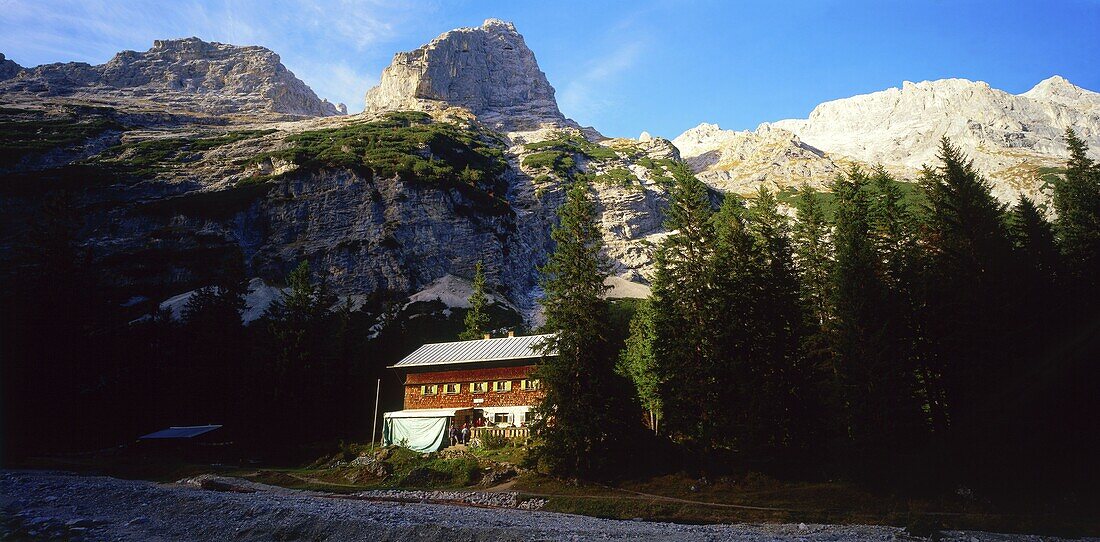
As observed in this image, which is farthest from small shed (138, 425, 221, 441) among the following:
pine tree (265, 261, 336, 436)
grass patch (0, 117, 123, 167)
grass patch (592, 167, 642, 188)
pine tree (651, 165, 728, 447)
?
grass patch (592, 167, 642, 188)

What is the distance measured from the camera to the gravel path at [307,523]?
1723 centimetres

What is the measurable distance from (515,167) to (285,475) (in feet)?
535

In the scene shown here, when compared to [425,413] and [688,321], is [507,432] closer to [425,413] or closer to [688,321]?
[425,413]

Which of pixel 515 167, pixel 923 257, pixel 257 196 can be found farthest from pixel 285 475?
pixel 515 167

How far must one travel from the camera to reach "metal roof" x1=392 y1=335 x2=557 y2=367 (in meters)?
44.4

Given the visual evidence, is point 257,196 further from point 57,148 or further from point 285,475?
point 285,475

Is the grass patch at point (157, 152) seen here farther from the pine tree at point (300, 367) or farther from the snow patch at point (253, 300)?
the pine tree at point (300, 367)

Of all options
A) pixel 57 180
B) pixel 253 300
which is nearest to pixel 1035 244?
pixel 253 300

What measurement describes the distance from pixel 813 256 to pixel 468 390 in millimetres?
27800

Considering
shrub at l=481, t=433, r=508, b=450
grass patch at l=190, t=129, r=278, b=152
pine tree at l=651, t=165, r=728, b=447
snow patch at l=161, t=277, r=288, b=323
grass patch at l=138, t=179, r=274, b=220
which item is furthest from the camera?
grass patch at l=190, t=129, r=278, b=152

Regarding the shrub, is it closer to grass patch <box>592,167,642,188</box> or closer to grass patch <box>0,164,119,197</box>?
grass patch <box>0,164,119,197</box>

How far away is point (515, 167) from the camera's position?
190375 millimetres

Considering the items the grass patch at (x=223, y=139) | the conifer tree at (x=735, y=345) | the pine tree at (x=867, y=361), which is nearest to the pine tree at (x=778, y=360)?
the conifer tree at (x=735, y=345)

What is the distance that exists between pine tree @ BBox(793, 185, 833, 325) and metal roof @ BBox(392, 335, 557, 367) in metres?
19.8
